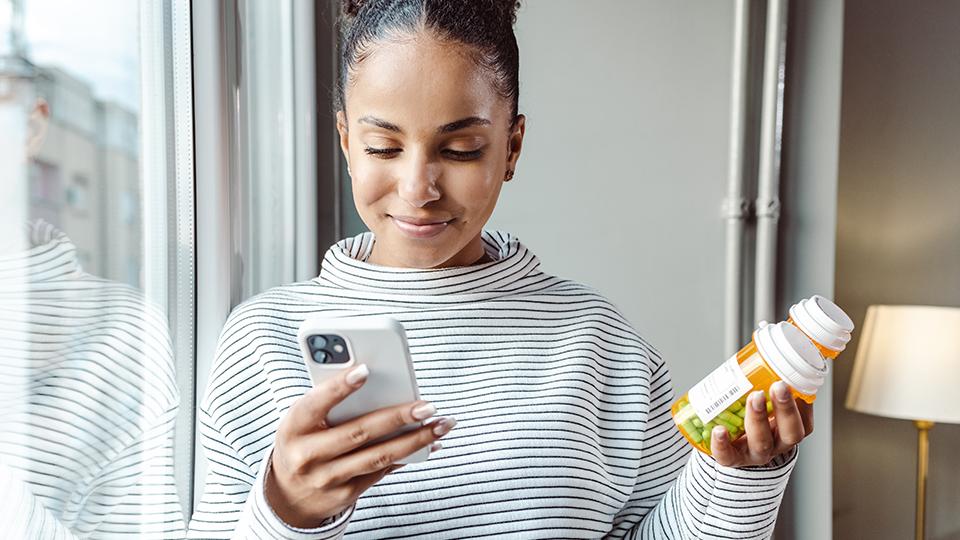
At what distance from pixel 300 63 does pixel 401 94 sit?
601 millimetres

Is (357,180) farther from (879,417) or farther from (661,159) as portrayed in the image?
(879,417)

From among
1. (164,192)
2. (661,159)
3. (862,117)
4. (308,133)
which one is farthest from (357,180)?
(862,117)

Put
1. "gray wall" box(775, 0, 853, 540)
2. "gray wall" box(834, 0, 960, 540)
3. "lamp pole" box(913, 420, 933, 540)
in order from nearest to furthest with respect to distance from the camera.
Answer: "gray wall" box(775, 0, 853, 540) < "lamp pole" box(913, 420, 933, 540) < "gray wall" box(834, 0, 960, 540)

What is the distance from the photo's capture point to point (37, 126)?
22.5 inches

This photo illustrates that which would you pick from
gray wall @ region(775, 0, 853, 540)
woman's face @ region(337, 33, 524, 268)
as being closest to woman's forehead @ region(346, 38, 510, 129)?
woman's face @ region(337, 33, 524, 268)

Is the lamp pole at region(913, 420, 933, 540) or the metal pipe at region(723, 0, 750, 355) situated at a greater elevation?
the metal pipe at region(723, 0, 750, 355)

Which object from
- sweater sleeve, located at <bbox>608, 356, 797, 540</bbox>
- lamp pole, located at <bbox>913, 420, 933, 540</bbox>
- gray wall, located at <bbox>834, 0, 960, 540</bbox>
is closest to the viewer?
sweater sleeve, located at <bbox>608, 356, 797, 540</bbox>

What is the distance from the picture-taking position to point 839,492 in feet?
6.36

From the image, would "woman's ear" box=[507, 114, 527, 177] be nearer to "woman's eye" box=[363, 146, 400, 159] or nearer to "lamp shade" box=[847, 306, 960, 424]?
"woman's eye" box=[363, 146, 400, 159]

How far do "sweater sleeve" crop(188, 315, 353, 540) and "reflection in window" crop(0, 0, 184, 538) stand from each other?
0.07 m

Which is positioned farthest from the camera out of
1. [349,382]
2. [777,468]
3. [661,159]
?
[661,159]

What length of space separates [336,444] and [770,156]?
4.04 feet

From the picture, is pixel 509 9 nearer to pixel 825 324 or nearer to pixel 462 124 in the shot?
pixel 462 124

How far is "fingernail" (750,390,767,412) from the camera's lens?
2.14ft
